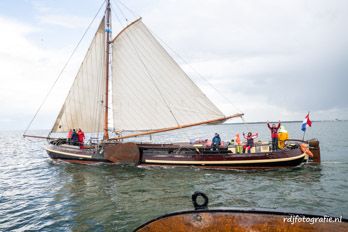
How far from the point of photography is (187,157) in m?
19.5

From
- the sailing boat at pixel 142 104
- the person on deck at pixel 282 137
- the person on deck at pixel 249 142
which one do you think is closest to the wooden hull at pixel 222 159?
the sailing boat at pixel 142 104

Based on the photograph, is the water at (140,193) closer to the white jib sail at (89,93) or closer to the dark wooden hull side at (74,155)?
the dark wooden hull side at (74,155)

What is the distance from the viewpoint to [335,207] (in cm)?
1095

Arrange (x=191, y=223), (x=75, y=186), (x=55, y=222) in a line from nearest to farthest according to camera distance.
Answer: (x=191, y=223)
(x=55, y=222)
(x=75, y=186)

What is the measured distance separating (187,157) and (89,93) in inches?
447

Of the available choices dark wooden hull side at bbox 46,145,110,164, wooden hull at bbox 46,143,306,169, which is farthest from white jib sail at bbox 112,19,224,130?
dark wooden hull side at bbox 46,145,110,164

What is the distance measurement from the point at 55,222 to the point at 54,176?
10723 mm

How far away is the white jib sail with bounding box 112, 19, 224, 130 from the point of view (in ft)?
66.3

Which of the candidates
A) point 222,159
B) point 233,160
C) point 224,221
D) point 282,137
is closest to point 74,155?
point 222,159

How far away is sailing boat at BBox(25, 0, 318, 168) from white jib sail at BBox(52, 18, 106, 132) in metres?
0.09

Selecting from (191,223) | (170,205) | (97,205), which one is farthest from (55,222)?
(191,223)

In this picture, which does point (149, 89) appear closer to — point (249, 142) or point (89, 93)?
point (89, 93)

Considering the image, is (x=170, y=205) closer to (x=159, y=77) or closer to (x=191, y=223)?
(x=191, y=223)

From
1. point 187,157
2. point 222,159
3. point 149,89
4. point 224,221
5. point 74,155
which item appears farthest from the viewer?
point 74,155
